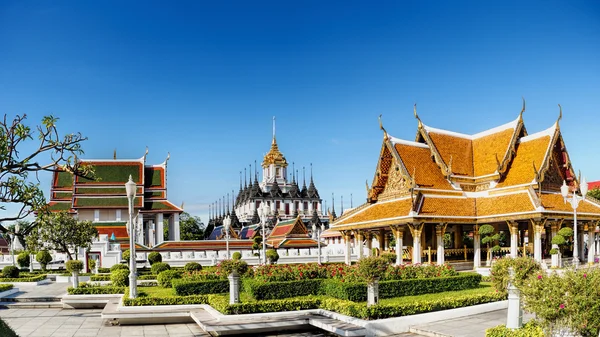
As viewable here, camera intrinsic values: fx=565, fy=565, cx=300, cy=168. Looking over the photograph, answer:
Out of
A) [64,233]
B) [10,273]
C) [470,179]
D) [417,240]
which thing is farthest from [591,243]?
[10,273]

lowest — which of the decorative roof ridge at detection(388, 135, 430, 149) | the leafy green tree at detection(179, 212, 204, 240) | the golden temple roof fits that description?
the leafy green tree at detection(179, 212, 204, 240)

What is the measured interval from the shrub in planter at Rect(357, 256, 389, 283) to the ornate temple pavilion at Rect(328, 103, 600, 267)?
12478 millimetres

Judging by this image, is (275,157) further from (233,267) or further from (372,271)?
(372,271)

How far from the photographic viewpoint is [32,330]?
44.8ft

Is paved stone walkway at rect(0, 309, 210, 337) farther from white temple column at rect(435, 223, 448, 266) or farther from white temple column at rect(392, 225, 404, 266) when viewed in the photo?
white temple column at rect(435, 223, 448, 266)

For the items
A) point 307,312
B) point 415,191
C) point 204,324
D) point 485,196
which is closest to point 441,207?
point 415,191

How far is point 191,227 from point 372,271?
277 ft

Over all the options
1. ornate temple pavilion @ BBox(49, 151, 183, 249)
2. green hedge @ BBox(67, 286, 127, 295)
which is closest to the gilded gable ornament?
green hedge @ BBox(67, 286, 127, 295)

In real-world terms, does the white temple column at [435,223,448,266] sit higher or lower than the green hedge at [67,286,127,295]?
higher

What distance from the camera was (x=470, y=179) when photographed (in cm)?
2884

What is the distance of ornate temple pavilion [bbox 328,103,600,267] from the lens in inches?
978

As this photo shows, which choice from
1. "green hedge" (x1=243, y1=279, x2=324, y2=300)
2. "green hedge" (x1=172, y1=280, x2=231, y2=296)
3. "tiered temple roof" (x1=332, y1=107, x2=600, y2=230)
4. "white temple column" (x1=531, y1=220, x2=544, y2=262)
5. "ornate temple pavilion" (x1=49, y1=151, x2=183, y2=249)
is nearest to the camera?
"green hedge" (x1=243, y1=279, x2=324, y2=300)

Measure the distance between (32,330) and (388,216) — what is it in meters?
16.8

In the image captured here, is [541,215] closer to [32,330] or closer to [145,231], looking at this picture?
[32,330]
